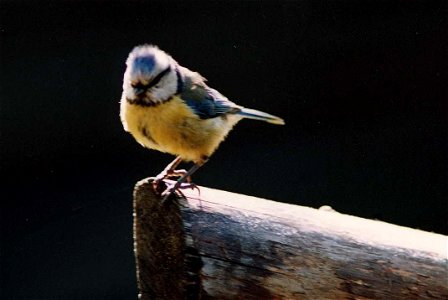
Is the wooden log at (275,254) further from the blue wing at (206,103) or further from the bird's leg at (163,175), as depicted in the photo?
the blue wing at (206,103)

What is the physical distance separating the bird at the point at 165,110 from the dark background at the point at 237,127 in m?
1.05

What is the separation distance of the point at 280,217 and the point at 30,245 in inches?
79.5

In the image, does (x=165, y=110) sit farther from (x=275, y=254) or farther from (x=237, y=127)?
(x=237, y=127)

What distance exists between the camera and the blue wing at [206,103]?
2273 millimetres

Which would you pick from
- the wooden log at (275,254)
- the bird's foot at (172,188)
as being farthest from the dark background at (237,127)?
the wooden log at (275,254)

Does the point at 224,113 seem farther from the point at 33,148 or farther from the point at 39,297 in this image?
the point at 39,297

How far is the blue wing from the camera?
2273 millimetres

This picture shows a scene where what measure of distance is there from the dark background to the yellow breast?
112cm

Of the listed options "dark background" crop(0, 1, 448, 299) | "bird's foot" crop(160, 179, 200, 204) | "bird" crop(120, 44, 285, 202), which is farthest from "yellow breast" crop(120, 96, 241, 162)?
"dark background" crop(0, 1, 448, 299)

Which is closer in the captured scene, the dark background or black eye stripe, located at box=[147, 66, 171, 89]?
black eye stripe, located at box=[147, 66, 171, 89]

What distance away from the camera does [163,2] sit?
10.8 feet

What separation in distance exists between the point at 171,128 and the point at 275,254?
685mm

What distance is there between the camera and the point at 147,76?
6.96ft

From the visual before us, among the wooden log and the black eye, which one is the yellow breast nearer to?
the black eye
